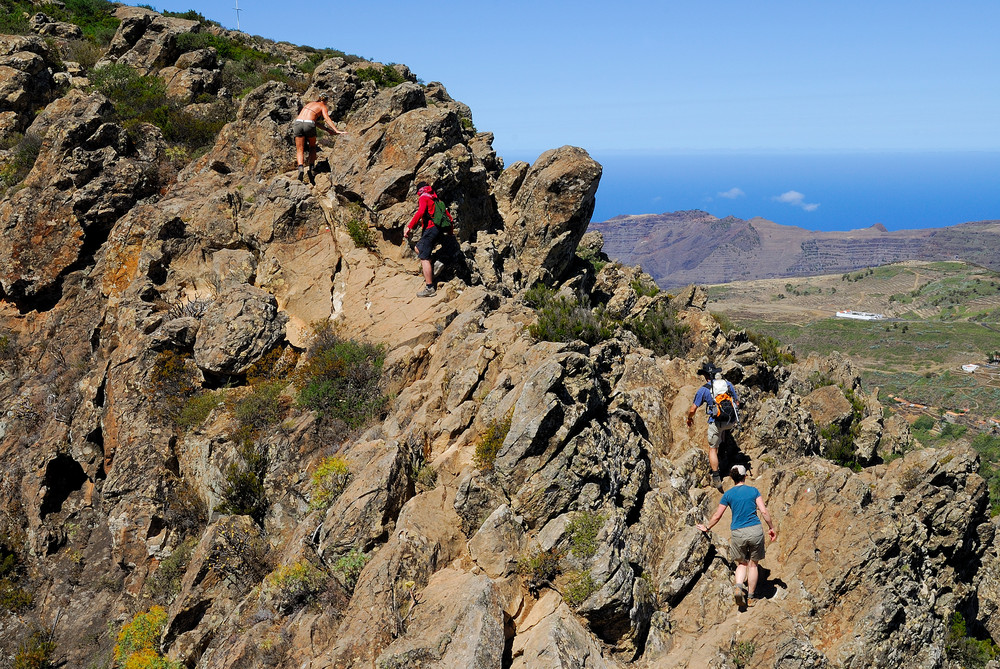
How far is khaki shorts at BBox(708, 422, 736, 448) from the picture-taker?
Result: 10.8 meters

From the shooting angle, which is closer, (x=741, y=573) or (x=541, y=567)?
(x=541, y=567)

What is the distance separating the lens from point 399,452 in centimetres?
927

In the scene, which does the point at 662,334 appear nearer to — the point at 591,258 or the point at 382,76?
the point at 591,258

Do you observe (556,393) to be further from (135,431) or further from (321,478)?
(135,431)

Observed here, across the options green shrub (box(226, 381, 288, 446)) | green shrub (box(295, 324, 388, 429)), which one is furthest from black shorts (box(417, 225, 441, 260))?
green shrub (box(226, 381, 288, 446))

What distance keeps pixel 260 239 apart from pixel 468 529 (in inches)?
449

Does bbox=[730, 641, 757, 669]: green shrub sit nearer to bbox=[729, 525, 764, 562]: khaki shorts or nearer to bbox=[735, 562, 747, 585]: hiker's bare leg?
bbox=[735, 562, 747, 585]: hiker's bare leg

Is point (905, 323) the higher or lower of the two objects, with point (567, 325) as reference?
lower

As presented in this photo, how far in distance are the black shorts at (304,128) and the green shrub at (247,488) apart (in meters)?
10.2

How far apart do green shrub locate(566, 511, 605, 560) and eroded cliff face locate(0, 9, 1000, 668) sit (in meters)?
0.04

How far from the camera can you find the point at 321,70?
2167cm

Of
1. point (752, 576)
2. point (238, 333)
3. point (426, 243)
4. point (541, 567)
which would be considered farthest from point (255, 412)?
point (752, 576)

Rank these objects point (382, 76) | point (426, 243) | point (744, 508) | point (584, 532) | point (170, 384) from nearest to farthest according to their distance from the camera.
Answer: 1. point (584, 532)
2. point (744, 508)
3. point (170, 384)
4. point (426, 243)
5. point (382, 76)

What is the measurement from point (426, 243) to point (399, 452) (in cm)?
657
